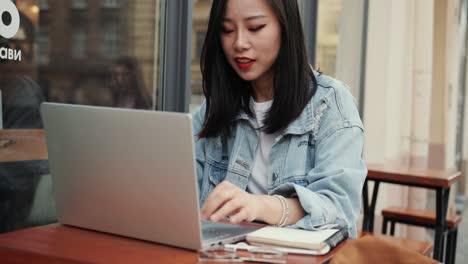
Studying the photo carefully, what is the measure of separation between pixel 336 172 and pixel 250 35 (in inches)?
16.4

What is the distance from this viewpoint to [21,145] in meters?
1.65

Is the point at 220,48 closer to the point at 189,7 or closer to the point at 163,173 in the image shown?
the point at 163,173

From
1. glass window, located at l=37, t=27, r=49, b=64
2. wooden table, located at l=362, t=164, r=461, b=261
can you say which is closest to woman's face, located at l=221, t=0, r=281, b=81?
glass window, located at l=37, t=27, r=49, b=64

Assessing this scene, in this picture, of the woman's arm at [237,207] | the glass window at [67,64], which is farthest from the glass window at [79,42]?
the woman's arm at [237,207]

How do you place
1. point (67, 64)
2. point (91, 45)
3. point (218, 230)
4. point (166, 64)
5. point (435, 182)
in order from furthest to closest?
point (435, 182), point (166, 64), point (91, 45), point (67, 64), point (218, 230)

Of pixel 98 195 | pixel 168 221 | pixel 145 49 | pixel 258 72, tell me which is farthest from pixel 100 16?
pixel 168 221

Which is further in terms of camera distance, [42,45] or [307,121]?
[42,45]

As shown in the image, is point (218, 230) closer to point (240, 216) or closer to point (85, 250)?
point (240, 216)

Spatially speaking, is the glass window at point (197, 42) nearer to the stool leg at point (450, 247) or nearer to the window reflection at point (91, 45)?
the window reflection at point (91, 45)

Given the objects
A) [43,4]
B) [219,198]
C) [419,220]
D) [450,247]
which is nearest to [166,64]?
[43,4]

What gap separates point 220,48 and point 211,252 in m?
0.77

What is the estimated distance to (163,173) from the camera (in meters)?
0.97

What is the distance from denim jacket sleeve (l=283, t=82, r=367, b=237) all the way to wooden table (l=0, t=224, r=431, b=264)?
132 mm

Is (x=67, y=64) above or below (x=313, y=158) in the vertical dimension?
above
